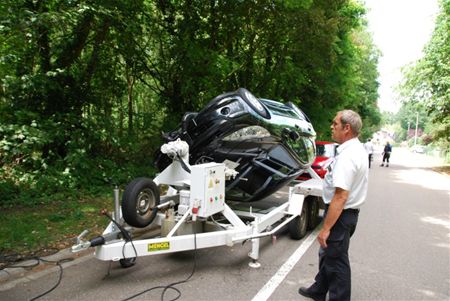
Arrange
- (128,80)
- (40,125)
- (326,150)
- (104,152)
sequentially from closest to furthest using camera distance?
(40,125) < (104,152) < (326,150) < (128,80)

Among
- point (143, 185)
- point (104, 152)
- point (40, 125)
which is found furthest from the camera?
point (104, 152)

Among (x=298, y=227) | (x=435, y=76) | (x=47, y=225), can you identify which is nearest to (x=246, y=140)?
(x=298, y=227)

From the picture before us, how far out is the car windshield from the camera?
451 inches

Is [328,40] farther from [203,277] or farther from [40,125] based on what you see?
[203,277]

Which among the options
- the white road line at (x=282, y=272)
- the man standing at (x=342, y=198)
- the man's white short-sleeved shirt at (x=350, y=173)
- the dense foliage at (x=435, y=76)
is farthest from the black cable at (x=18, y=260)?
the dense foliage at (x=435, y=76)

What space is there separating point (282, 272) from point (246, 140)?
88.0 inches

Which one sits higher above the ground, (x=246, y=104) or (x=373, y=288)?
(x=246, y=104)

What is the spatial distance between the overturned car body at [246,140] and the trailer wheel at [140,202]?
2.96 feet

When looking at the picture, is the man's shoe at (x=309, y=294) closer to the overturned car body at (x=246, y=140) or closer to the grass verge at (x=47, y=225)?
the overturned car body at (x=246, y=140)

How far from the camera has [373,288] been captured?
4.55 m

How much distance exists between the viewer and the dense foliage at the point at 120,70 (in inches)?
316

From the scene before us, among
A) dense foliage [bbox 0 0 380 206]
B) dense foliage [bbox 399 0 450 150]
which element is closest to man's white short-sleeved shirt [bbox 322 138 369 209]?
dense foliage [bbox 0 0 380 206]

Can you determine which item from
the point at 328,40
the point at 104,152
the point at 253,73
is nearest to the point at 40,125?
the point at 104,152

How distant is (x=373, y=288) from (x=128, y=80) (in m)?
10.9
